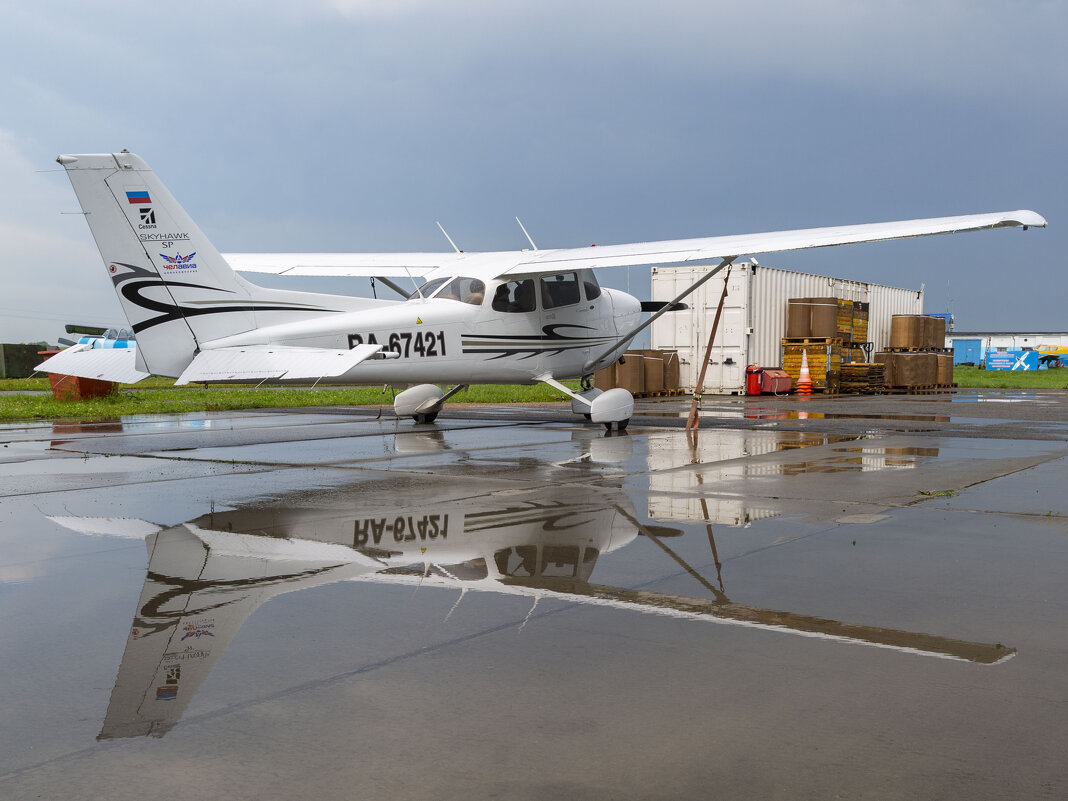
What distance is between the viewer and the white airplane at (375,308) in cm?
1065

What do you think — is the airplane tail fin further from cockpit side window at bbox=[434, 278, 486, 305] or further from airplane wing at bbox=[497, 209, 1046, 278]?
airplane wing at bbox=[497, 209, 1046, 278]

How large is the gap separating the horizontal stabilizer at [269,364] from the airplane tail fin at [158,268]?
0.40m

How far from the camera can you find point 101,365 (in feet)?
36.8

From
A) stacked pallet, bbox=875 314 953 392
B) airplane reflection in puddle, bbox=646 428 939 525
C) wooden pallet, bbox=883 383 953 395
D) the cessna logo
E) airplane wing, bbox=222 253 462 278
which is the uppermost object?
airplane wing, bbox=222 253 462 278

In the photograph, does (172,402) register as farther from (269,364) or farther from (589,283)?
(269,364)

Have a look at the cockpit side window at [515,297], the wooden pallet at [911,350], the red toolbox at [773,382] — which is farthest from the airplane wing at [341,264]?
the wooden pallet at [911,350]

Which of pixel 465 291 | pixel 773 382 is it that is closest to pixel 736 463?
pixel 465 291

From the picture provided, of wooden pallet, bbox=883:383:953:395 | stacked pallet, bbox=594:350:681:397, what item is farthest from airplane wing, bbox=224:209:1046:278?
wooden pallet, bbox=883:383:953:395

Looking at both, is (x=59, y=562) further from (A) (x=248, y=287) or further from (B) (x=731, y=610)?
(A) (x=248, y=287)

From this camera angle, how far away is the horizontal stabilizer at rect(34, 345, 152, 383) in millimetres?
11008

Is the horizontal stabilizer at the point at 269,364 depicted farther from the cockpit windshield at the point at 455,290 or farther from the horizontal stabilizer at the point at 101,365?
the cockpit windshield at the point at 455,290

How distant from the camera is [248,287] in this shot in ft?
37.9

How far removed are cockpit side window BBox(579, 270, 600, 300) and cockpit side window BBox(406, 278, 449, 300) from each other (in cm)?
286

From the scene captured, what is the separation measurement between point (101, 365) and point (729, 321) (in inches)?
854
